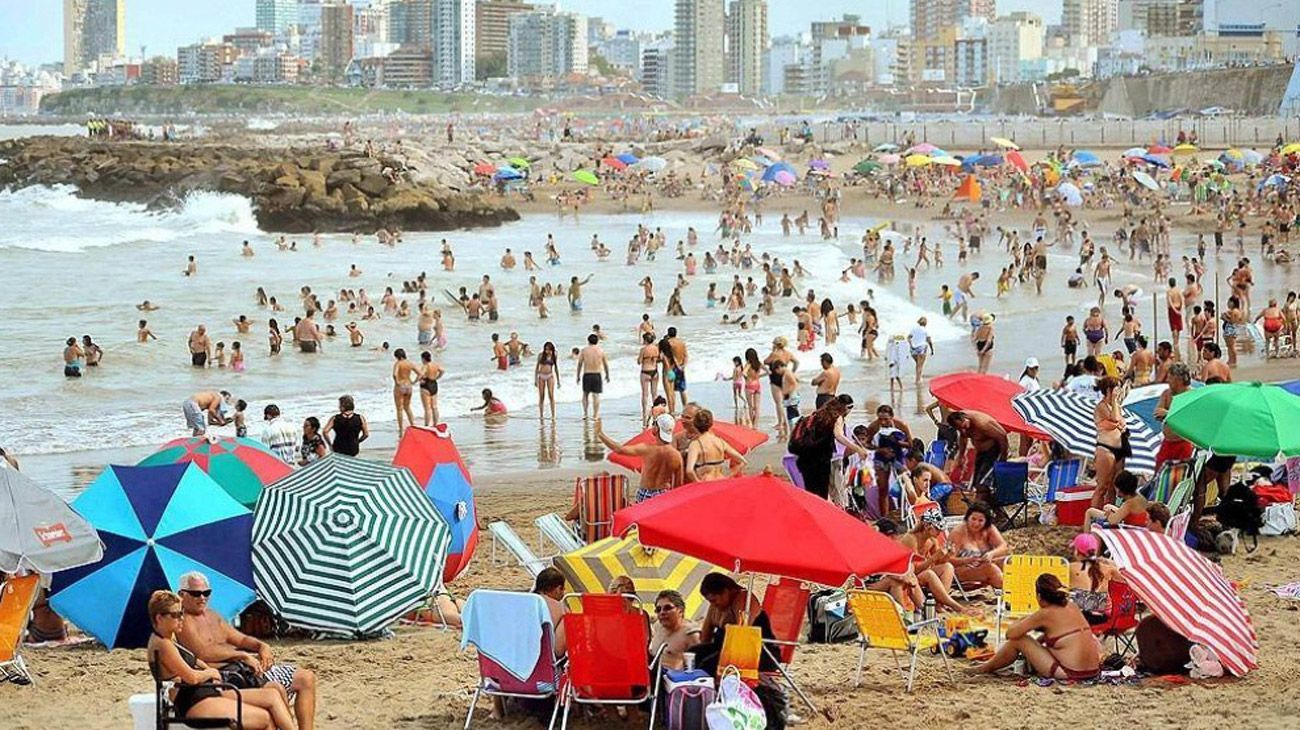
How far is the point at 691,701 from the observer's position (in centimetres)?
578

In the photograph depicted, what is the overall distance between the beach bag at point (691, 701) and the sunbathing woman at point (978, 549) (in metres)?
2.73

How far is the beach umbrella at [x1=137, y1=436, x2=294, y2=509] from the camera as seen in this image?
8.12m

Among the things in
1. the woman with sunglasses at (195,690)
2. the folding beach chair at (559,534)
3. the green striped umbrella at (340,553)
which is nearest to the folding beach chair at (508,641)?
the woman with sunglasses at (195,690)

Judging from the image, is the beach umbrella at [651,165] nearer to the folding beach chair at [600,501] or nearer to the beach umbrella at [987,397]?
the beach umbrella at [987,397]

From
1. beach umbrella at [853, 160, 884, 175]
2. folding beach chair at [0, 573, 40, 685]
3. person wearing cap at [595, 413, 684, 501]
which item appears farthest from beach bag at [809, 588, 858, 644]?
beach umbrella at [853, 160, 884, 175]

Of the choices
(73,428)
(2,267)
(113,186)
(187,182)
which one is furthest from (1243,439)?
(113,186)

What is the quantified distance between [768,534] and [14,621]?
3.13 metres

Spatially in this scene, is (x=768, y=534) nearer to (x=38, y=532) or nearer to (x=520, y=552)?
(x=520, y=552)

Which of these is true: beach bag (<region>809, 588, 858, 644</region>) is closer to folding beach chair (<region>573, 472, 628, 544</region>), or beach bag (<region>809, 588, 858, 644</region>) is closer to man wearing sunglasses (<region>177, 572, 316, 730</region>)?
folding beach chair (<region>573, 472, 628, 544</region>)

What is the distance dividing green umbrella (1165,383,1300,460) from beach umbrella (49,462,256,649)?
4.79 metres

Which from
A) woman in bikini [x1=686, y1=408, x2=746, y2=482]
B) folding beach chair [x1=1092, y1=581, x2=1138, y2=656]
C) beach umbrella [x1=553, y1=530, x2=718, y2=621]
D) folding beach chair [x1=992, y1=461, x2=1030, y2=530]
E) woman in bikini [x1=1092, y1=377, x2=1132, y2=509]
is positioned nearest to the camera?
folding beach chair [x1=1092, y1=581, x2=1138, y2=656]

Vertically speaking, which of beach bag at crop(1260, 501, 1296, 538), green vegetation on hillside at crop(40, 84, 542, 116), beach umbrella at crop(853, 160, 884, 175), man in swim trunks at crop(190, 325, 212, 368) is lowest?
man in swim trunks at crop(190, 325, 212, 368)

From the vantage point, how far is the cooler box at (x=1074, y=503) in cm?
966

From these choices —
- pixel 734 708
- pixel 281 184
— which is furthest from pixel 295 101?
pixel 734 708
